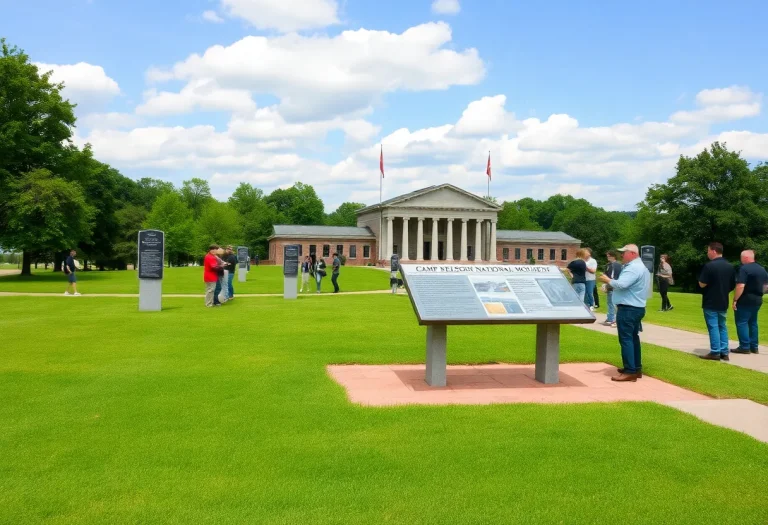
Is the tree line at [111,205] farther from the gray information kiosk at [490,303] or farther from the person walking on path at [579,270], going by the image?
the gray information kiosk at [490,303]

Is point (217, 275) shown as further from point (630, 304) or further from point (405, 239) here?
point (405, 239)

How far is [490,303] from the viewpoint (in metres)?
8.82

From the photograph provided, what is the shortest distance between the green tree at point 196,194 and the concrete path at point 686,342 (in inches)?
4302

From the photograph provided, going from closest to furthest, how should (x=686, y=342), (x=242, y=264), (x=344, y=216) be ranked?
(x=686, y=342) < (x=242, y=264) < (x=344, y=216)

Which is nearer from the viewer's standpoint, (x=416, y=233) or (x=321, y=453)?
(x=321, y=453)

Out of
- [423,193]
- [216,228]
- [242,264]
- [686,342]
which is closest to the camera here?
[686,342]

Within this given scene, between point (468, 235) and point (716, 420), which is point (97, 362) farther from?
point (468, 235)

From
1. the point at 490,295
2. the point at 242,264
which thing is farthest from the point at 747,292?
the point at 242,264

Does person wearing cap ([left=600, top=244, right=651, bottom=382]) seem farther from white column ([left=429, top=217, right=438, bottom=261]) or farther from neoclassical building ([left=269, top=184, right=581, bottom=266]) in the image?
white column ([left=429, top=217, right=438, bottom=261])

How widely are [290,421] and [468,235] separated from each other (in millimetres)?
85719

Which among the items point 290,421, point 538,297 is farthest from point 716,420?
point 290,421

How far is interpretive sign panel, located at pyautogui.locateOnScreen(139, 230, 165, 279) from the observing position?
18.7 m

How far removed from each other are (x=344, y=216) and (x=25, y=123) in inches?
4192

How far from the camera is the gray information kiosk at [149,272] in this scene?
18766 mm
